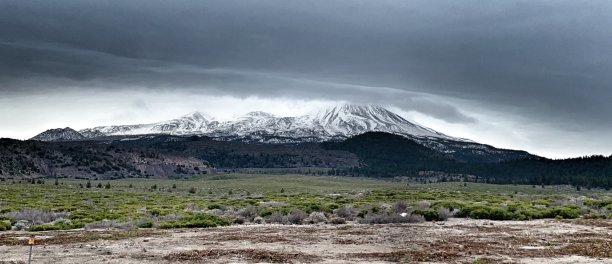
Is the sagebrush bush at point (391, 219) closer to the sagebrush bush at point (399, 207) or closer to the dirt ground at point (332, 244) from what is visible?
the dirt ground at point (332, 244)

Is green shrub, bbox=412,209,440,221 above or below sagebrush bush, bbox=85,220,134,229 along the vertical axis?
above

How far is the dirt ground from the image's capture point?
2414cm

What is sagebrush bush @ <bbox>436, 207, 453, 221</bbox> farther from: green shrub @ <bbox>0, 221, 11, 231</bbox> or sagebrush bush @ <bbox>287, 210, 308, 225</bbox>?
green shrub @ <bbox>0, 221, 11, 231</bbox>

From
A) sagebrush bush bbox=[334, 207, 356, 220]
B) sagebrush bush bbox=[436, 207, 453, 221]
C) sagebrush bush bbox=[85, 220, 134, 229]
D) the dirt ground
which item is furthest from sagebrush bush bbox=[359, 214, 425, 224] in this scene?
sagebrush bush bbox=[85, 220, 134, 229]

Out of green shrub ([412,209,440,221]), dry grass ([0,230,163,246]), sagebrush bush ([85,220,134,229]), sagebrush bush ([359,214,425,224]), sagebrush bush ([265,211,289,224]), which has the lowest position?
dry grass ([0,230,163,246])

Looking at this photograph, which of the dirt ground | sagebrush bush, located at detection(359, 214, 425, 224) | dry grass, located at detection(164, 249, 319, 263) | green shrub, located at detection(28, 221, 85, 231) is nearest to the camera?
dry grass, located at detection(164, 249, 319, 263)

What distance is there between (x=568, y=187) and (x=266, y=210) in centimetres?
15792

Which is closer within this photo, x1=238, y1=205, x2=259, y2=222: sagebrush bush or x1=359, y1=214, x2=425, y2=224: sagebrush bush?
x1=359, y1=214, x2=425, y2=224: sagebrush bush

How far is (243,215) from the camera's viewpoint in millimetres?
45219

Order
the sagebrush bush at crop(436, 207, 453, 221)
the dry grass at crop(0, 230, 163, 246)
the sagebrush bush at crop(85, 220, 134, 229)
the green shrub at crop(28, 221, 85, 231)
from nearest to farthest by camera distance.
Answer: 1. the dry grass at crop(0, 230, 163, 246)
2. the green shrub at crop(28, 221, 85, 231)
3. the sagebrush bush at crop(85, 220, 134, 229)
4. the sagebrush bush at crop(436, 207, 453, 221)

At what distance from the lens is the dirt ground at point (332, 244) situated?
24.1 metres

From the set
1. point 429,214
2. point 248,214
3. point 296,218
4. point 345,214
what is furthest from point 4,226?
point 429,214

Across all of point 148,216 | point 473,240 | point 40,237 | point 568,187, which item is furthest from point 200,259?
point 568,187

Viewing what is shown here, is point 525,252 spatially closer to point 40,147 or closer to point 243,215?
point 243,215
